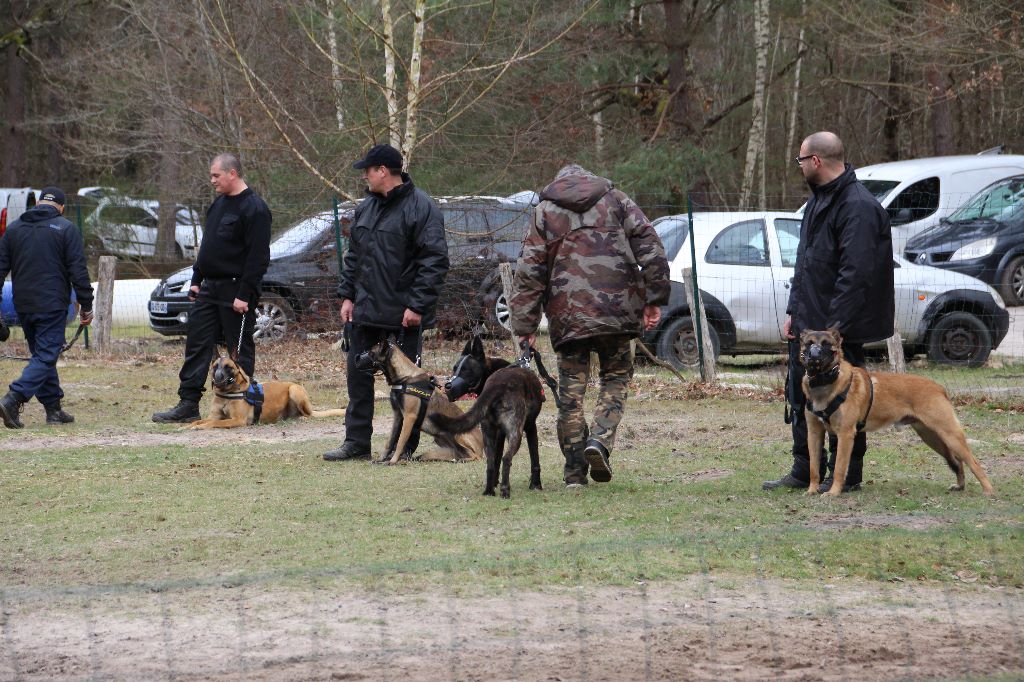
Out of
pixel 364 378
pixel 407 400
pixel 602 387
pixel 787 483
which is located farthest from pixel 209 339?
pixel 787 483

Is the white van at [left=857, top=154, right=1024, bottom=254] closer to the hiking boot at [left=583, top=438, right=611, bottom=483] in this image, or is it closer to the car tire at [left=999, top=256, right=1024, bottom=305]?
the car tire at [left=999, top=256, right=1024, bottom=305]

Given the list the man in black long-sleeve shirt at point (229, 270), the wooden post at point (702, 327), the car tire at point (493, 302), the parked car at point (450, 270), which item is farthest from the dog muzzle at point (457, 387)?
the parked car at point (450, 270)

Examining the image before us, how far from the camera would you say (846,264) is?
6910mm

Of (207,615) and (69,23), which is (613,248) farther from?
(69,23)

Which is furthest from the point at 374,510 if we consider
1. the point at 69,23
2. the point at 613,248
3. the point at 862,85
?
the point at 69,23

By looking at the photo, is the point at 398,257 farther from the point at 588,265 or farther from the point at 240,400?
the point at 240,400

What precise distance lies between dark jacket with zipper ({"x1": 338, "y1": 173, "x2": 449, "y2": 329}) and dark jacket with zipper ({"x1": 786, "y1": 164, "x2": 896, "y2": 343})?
8.26 feet

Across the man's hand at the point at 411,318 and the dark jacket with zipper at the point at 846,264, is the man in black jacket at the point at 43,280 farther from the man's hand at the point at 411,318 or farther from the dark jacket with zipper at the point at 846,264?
the dark jacket with zipper at the point at 846,264

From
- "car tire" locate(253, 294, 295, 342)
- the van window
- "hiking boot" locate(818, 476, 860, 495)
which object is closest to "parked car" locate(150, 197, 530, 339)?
"car tire" locate(253, 294, 295, 342)

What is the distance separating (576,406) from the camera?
7.43m

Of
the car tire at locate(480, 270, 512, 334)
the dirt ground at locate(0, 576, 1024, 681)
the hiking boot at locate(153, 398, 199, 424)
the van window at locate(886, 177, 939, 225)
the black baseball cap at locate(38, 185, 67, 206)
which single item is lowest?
the dirt ground at locate(0, 576, 1024, 681)

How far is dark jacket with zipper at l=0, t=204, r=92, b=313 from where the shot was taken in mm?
10508

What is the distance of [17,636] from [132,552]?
4.37 ft

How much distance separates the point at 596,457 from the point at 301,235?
962 cm
